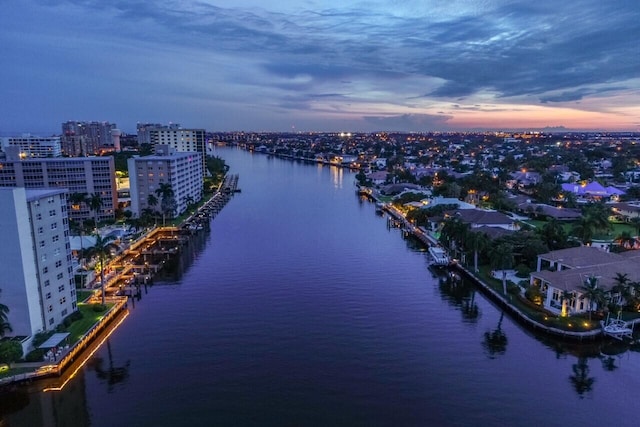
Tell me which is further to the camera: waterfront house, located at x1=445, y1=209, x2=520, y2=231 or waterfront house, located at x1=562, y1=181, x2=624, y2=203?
waterfront house, located at x1=562, y1=181, x2=624, y2=203

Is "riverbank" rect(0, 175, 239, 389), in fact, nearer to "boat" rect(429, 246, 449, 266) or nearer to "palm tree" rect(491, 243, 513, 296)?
"boat" rect(429, 246, 449, 266)

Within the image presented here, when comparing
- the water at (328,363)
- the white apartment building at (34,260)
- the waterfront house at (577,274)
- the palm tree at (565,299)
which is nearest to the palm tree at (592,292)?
the waterfront house at (577,274)

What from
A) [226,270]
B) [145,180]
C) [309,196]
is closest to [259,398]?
[226,270]

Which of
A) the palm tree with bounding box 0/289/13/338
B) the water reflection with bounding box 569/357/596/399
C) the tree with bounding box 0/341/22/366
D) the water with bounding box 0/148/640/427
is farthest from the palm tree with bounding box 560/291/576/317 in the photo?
the palm tree with bounding box 0/289/13/338

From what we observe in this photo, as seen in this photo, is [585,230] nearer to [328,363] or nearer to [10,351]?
[328,363]

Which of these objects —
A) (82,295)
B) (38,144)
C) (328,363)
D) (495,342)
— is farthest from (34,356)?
(38,144)

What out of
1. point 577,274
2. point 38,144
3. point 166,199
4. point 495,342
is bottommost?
point 495,342
